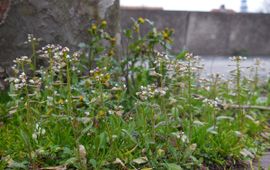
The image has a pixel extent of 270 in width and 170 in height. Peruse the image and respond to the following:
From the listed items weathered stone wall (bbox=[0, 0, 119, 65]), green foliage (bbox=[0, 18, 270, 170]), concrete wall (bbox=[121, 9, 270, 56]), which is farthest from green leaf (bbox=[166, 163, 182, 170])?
concrete wall (bbox=[121, 9, 270, 56])

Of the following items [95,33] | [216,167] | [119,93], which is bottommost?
[216,167]

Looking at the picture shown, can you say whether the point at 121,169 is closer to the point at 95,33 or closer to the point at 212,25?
the point at 95,33

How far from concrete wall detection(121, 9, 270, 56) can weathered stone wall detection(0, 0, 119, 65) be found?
4907 mm

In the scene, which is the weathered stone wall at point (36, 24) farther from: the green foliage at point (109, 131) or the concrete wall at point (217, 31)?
the concrete wall at point (217, 31)

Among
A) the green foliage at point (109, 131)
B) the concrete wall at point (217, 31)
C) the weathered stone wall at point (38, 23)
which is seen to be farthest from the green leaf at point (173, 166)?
the concrete wall at point (217, 31)

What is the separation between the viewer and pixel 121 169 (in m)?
2.15

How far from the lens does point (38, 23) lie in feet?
11.3

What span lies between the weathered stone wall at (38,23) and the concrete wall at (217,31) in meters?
4.91

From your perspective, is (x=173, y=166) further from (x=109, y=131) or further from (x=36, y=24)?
(x=36, y=24)

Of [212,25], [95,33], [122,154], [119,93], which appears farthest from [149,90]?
[212,25]

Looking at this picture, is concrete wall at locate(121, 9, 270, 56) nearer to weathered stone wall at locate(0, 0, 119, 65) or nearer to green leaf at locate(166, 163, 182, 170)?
weathered stone wall at locate(0, 0, 119, 65)

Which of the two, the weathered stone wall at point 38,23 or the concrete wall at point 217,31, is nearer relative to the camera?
the weathered stone wall at point 38,23

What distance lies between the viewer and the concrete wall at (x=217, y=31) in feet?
28.2

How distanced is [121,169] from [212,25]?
7.34m
